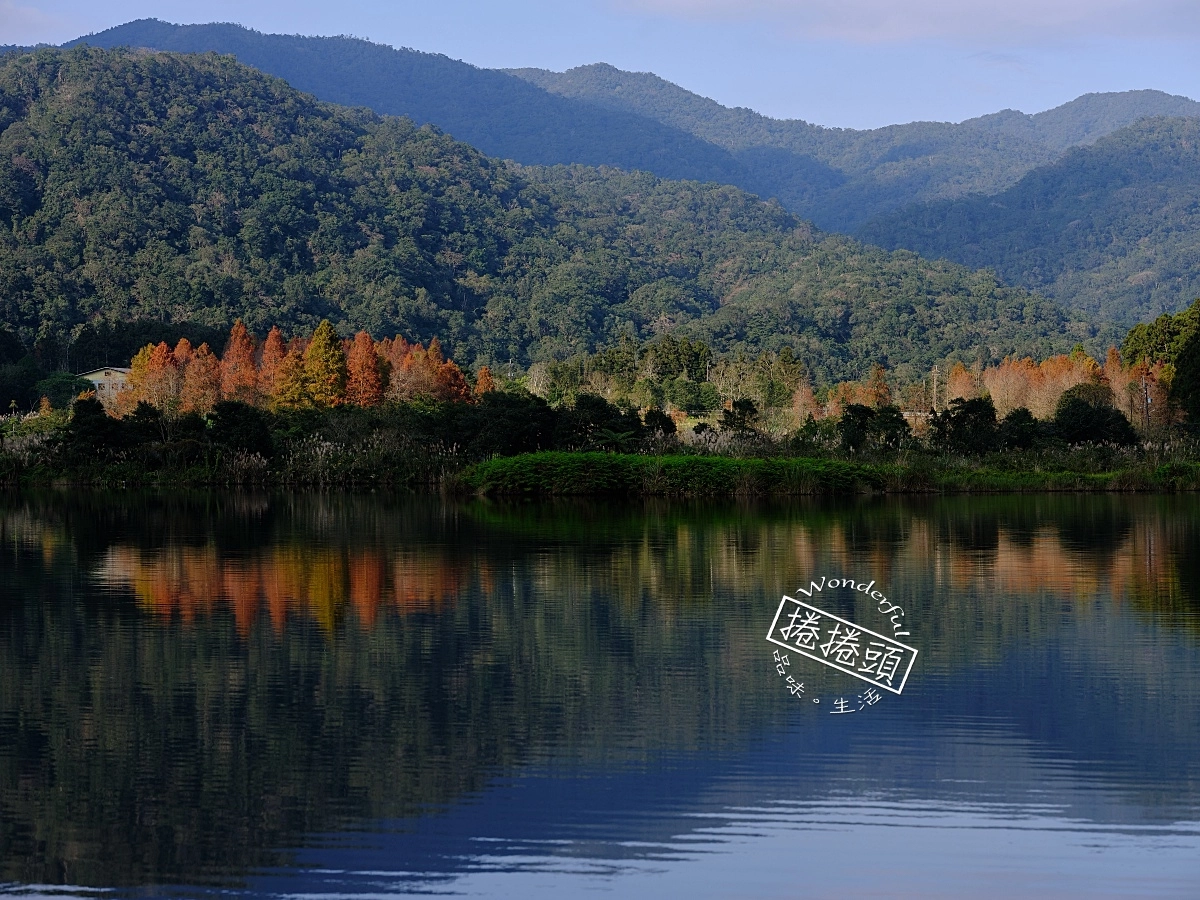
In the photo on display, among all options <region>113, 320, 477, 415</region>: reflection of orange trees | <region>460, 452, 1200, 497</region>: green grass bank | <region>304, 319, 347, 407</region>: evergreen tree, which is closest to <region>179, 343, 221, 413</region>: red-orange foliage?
<region>113, 320, 477, 415</region>: reflection of orange trees

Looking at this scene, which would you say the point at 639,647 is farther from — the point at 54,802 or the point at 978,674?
the point at 54,802

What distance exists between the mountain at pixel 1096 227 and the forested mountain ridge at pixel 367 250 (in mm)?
33604

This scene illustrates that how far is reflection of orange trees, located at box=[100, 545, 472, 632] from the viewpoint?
424 inches

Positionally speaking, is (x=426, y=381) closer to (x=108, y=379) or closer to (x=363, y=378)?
(x=363, y=378)

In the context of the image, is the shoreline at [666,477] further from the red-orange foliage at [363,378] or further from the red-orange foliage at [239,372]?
the red-orange foliage at [363,378]

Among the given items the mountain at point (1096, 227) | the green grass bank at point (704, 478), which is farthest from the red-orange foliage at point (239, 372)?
the mountain at point (1096, 227)

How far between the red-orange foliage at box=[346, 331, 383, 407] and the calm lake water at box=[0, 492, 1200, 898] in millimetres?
30619

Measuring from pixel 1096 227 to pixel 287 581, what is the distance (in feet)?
512

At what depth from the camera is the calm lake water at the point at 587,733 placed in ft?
17.4

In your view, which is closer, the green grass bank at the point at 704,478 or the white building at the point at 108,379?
the green grass bank at the point at 704,478

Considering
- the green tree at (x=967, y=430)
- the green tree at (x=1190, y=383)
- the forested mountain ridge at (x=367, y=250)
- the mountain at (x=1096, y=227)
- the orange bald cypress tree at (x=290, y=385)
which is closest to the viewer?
the green tree at (x=967, y=430)

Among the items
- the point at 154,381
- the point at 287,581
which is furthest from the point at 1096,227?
the point at 287,581

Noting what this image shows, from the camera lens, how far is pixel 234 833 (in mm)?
5648

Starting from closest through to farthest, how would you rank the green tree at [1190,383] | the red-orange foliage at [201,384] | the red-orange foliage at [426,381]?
1. the green tree at [1190,383]
2. the red-orange foliage at [201,384]
3. the red-orange foliage at [426,381]
